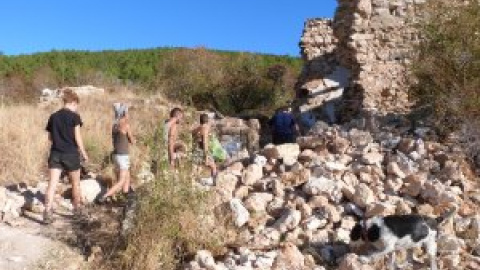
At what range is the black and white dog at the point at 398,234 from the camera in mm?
5969

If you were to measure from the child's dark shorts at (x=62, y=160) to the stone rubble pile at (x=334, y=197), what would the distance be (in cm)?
158

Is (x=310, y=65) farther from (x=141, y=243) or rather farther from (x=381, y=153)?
(x=141, y=243)

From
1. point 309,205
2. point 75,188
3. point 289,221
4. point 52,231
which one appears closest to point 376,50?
point 309,205

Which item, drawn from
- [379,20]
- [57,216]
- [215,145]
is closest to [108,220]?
[57,216]

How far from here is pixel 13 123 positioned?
12.2m

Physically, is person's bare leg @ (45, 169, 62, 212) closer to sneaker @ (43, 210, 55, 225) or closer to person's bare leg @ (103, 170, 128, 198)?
sneaker @ (43, 210, 55, 225)

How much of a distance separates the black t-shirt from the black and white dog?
325 centimetres

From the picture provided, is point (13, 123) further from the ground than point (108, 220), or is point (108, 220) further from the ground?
point (13, 123)

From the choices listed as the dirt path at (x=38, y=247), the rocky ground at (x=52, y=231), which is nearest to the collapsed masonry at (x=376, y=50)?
the rocky ground at (x=52, y=231)

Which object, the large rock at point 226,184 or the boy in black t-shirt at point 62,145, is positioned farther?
the large rock at point 226,184

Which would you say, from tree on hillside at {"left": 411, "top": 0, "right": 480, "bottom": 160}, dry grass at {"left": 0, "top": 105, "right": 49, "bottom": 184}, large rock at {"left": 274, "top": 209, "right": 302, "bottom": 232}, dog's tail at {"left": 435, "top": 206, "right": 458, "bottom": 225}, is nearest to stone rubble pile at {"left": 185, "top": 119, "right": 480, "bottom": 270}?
large rock at {"left": 274, "top": 209, "right": 302, "bottom": 232}

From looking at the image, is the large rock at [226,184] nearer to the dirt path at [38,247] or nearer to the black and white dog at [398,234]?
the dirt path at [38,247]

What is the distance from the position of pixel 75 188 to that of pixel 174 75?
58.3ft

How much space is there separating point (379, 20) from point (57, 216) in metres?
6.71
